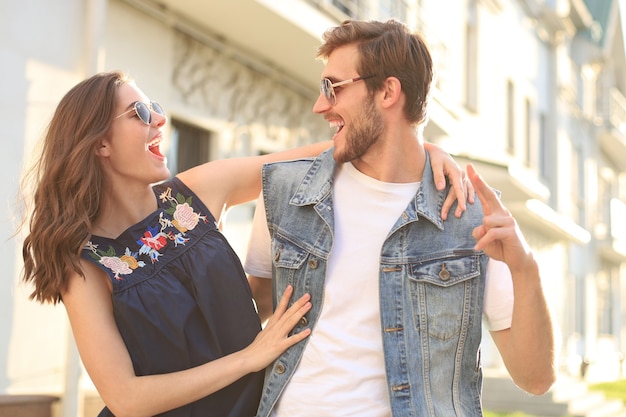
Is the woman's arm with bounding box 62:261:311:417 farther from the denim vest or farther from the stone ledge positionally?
the stone ledge

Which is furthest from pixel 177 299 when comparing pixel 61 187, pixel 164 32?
pixel 164 32

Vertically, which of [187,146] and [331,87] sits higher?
[187,146]

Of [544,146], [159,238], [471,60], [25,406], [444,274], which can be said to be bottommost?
[25,406]

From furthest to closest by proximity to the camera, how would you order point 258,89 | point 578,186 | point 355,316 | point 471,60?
1. point 578,186
2. point 471,60
3. point 258,89
4. point 355,316

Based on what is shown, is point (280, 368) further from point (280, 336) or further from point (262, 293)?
point (262, 293)

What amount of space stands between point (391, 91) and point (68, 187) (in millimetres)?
1109

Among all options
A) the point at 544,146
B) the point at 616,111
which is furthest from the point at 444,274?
the point at 616,111

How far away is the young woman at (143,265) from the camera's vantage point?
9.78ft

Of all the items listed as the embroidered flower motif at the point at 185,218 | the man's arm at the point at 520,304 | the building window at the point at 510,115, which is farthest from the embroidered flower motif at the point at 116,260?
the building window at the point at 510,115

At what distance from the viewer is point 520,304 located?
2770 mm

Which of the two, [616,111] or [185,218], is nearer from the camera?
[185,218]

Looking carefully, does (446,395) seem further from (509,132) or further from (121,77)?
(509,132)

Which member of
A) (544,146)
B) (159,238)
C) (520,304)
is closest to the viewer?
(520,304)

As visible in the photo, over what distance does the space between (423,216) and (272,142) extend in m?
8.99
